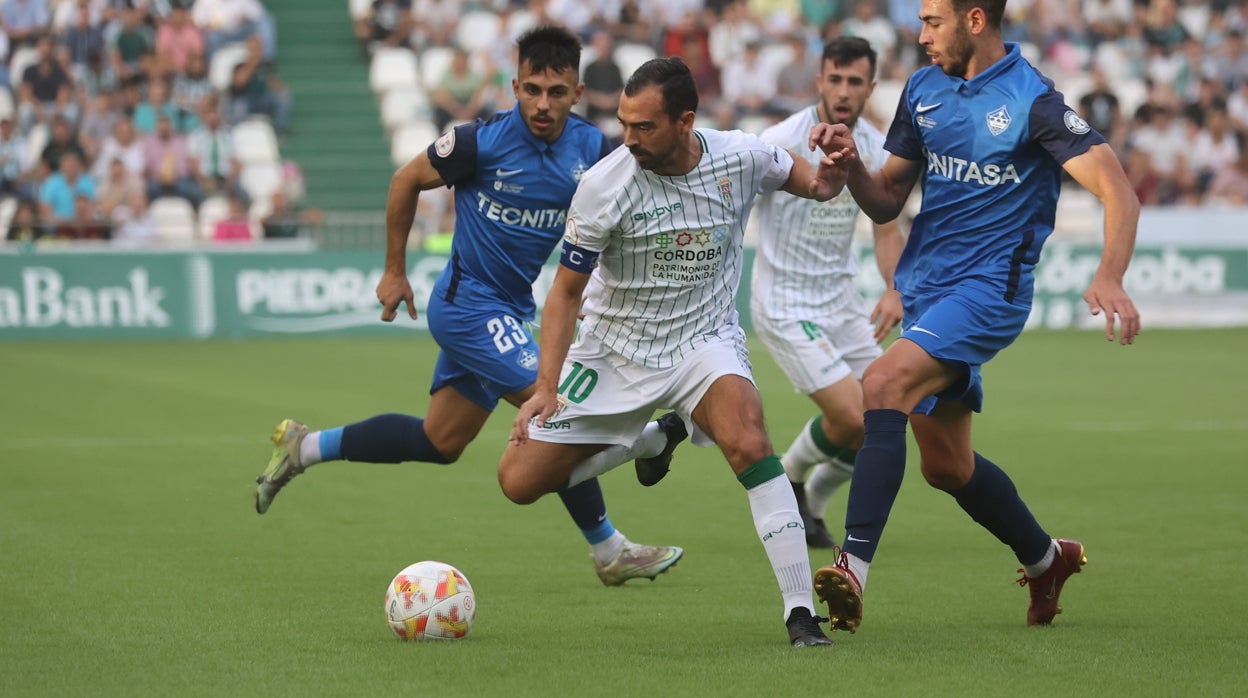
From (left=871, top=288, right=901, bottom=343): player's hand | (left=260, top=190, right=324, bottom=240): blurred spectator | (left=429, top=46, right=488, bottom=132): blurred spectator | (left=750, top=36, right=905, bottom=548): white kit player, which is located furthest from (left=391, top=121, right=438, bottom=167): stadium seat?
(left=871, top=288, right=901, bottom=343): player's hand

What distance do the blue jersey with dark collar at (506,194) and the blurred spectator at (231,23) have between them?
55.6 ft

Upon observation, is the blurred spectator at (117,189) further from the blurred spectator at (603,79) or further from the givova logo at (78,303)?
the blurred spectator at (603,79)

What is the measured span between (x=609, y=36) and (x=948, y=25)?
18.6 m

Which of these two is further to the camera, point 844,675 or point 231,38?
point 231,38

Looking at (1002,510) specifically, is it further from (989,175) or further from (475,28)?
(475,28)

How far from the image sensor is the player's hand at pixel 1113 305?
5.55 m

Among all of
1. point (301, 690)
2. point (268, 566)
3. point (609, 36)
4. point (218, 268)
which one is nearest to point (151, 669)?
point (301, 690)

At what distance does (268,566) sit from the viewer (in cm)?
762

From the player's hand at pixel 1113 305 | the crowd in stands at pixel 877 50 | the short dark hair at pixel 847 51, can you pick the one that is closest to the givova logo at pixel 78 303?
the crowd in stands at pixel 877 50

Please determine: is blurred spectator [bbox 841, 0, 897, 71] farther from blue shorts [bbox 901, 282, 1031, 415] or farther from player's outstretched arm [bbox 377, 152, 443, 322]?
blue shorts [bbox 901, 282, 1031, 415]

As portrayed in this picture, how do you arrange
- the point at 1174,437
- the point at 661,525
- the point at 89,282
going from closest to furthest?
the point at 661,525 < the point at 1174,437 < the point at 89,282

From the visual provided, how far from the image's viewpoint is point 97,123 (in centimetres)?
2212

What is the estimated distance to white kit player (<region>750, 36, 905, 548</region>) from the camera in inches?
340

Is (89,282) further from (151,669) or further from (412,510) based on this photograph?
(151,669)
